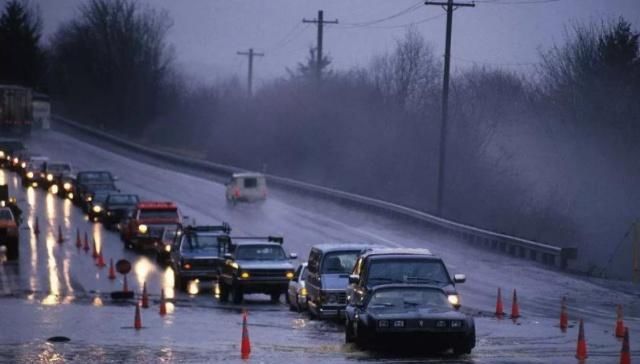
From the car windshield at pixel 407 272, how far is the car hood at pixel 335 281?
12.7 ft

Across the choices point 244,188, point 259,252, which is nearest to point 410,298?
point 259,252

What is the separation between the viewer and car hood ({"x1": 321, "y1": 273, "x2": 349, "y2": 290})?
26.6m

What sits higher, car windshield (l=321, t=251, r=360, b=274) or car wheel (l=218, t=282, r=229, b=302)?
car windshield (l=321, t=251, r=360, b=274)

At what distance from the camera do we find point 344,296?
86.7 ft

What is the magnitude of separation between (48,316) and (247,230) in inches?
1056

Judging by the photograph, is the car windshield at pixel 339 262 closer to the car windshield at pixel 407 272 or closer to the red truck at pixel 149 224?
the car windshield at pixel 407 272

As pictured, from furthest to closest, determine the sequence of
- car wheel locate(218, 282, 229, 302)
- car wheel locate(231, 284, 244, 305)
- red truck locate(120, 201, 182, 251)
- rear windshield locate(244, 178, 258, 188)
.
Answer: rear windshield locate(244, 178, 258, 188), red truck locate(120, 201, 182, 251), car wheel locate(218, 282, 229, 302), car wheel locate(231, 284, 244, 305)

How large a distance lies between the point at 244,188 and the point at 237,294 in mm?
33963

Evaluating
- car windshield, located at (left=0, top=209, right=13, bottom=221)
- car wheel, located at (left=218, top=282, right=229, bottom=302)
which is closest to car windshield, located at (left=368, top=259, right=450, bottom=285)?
car wheel, located at (left=218, top=282, right=229, bottom=302)

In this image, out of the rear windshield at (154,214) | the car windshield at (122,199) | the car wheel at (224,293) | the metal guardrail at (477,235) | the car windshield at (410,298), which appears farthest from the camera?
the car windshield at (122,199)

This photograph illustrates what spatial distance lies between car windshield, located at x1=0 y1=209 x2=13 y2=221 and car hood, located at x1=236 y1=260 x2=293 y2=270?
13.5 m

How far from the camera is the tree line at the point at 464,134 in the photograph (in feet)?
205

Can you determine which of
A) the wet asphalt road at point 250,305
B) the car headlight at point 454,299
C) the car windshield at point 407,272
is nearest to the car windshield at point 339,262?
the wet asphalt road at point 250,305

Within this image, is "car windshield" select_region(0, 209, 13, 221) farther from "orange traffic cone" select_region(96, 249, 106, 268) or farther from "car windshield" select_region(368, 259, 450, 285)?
"car windshield" select_region(368, 259, 450, 285)
